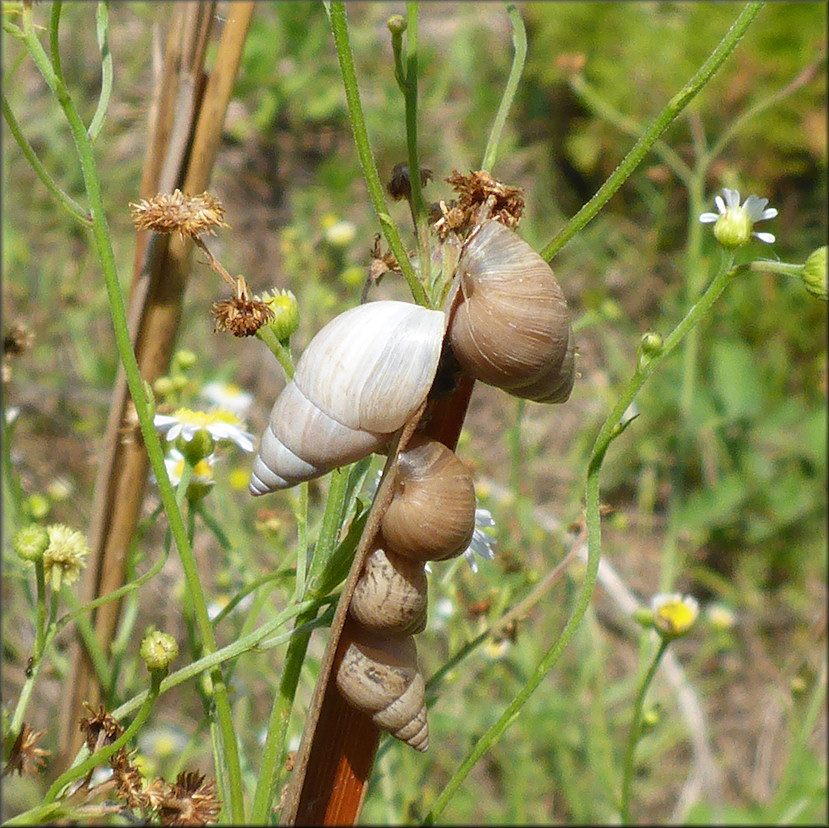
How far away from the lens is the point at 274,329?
526mm

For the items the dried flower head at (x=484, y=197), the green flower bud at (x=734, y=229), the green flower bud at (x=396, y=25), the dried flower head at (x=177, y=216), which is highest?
the green flower bud at (x=396, y=25)

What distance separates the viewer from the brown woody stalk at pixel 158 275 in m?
0.65

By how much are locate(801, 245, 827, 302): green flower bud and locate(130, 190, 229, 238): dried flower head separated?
31 cm

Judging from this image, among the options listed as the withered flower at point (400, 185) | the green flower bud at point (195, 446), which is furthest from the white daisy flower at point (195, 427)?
the withered flower at point (400, 185)

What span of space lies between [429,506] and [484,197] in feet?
0.43

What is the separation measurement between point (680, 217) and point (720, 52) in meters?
1.83

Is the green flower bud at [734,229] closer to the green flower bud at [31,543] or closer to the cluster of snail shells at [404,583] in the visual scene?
the cluster of snail shells at [404,583]

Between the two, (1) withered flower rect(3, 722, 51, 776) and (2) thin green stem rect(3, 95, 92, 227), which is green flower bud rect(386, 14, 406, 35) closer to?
(2) thin green stem rect(3, 95, 92, 227)

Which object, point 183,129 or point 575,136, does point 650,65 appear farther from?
point 183,129

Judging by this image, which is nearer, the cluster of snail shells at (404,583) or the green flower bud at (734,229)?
the cluster of snail shells at (404,583)

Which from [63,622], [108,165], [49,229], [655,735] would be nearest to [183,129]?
[63,622]

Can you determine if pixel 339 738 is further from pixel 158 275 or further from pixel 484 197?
pixel 158 275

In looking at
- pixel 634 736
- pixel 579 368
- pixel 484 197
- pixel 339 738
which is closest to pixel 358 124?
pixel 484 197

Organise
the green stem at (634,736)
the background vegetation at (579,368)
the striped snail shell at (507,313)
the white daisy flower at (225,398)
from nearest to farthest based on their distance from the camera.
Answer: the striped snail shell at (507,313), the green stem at (634,736), the white daisy flower at (225,398), the background vegetation at (579,368)
